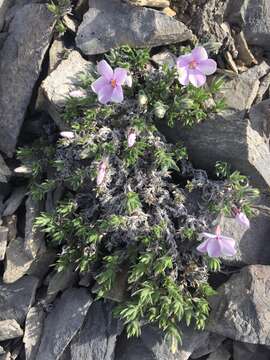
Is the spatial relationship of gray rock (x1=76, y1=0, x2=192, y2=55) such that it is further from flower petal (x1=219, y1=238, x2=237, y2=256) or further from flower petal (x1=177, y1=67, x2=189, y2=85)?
flower petal (x1=219, y1=238, x2=237, y2=256)

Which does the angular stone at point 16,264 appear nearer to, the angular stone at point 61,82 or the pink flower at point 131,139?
the angular stone at point 61,82

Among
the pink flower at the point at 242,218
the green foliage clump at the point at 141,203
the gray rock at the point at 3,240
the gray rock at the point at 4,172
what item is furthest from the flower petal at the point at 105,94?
the gray rock at the point at 3,240

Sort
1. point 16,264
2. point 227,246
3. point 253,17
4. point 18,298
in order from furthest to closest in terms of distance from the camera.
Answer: point 253,17 < point 18,298 < point 16,264 < point 227,246

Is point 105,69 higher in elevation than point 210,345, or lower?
higher

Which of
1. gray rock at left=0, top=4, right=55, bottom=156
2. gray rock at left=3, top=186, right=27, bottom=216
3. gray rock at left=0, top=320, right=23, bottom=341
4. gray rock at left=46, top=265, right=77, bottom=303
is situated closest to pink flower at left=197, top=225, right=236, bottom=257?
gray rock at left=46, top=265, right=77, bottom=303

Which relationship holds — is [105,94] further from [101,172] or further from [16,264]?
[16,264]

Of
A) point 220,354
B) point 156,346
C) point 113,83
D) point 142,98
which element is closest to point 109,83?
point 113,83

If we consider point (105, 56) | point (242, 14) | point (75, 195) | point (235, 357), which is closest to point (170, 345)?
point (235, 357)
